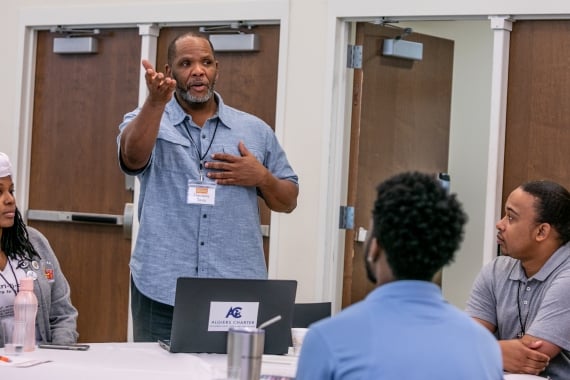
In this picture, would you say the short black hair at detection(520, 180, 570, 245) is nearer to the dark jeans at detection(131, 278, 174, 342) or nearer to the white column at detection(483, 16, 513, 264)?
the white column at detection(483, 16, 513, 264)

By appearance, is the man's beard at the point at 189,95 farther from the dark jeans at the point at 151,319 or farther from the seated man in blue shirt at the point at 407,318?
the seated man in blue shirt at the point at 407,318

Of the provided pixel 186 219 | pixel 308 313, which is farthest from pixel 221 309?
pixel 308 313

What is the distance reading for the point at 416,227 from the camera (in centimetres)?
168

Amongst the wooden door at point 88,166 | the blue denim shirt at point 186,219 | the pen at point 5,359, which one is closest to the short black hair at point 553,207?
the blue denim shirt at point 186,219

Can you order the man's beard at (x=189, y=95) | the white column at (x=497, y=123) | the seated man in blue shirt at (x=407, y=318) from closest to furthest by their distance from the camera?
1. the seated man in blue shirt at (x=407, y=318)
2. the man's beard at (x=189, y=95)
3. the white column at (x=497, y=123)

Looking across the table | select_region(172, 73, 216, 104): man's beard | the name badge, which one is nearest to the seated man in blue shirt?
the table

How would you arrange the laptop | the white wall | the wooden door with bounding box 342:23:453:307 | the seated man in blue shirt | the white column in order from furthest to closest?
the wooden door with bounding box 342:23:453:307 → the white wall → the white column → the laptop → the seated man in blue shirt

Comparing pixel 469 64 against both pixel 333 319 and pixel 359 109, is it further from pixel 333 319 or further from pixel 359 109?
pixel 333 319

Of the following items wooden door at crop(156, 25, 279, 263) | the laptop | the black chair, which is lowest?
the black chair

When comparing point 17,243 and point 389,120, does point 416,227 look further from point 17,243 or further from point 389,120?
point 389,120

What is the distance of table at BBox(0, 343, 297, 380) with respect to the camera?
100 inches

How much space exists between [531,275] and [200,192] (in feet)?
3.88

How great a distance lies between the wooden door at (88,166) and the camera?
539cm

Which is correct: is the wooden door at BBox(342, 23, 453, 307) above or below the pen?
above
